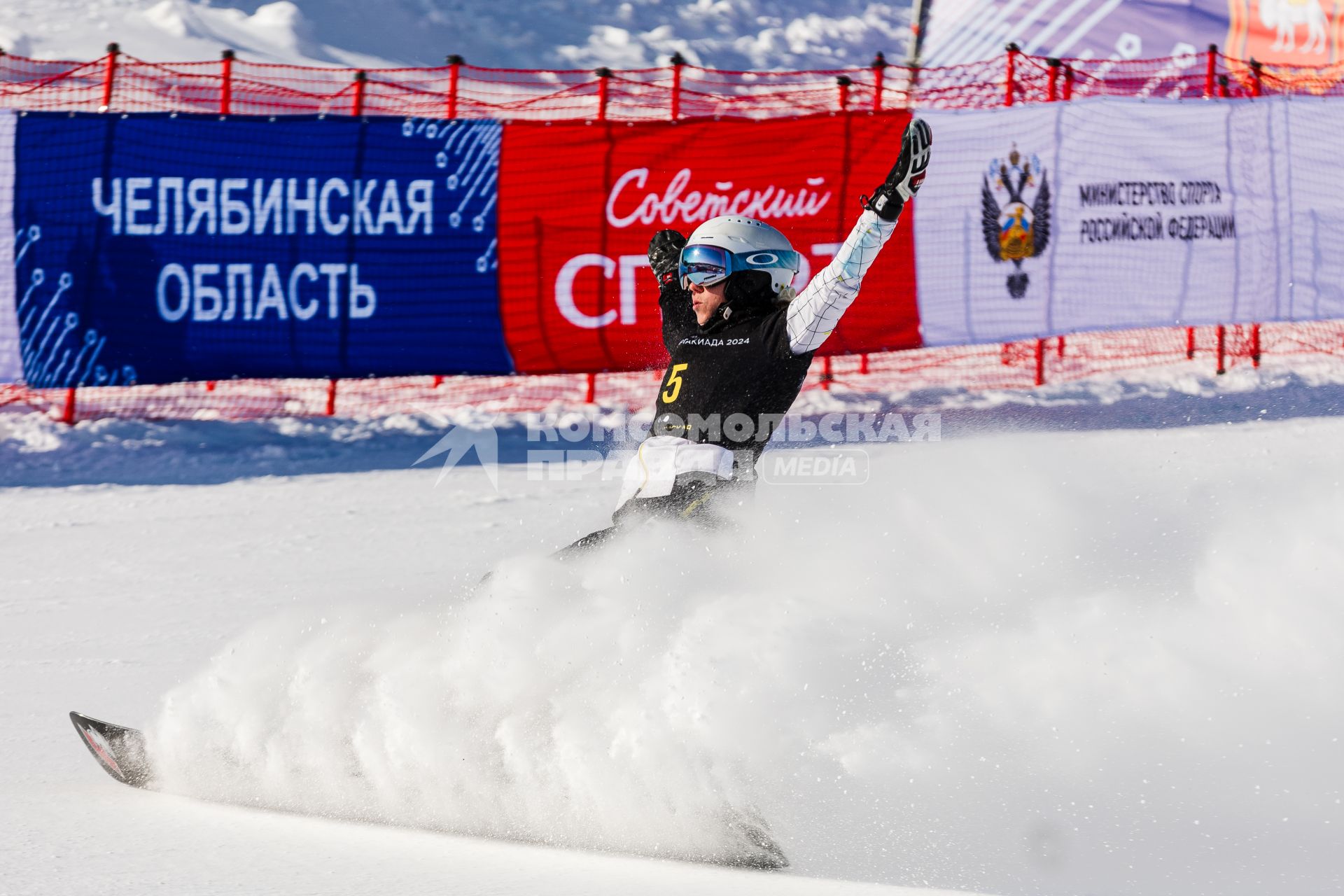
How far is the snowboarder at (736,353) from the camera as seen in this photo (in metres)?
4.39

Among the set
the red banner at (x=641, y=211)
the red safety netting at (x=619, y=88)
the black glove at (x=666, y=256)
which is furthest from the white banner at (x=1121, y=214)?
the black glove at (x=666, y=256)

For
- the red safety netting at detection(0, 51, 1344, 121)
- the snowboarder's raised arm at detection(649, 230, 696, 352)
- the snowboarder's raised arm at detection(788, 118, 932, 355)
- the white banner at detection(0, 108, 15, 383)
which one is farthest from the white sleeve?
the white banner at detection(0, 108, 15, 383)

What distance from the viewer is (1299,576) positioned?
448cm

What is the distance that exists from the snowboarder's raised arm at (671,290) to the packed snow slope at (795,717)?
0.83 m

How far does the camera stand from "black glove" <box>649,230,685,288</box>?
561cm

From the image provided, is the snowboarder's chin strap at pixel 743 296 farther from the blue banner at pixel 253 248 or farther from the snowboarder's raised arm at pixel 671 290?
the blue banner at pixel 253 248

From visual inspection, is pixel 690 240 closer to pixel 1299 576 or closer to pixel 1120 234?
pixel 1299 576

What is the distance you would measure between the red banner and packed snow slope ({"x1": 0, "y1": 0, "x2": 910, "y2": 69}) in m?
11.4

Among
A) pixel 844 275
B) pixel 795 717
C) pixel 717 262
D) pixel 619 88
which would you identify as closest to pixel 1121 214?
pixel 717 262

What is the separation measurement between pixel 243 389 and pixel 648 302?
3406 millimetres

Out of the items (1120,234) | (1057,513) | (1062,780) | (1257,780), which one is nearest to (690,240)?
(1057,513)

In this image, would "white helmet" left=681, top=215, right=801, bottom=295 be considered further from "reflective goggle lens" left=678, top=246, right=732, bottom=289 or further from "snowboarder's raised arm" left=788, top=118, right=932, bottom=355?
"snowboarder's raised arm" left=788, top=118, right=932, bottom=355

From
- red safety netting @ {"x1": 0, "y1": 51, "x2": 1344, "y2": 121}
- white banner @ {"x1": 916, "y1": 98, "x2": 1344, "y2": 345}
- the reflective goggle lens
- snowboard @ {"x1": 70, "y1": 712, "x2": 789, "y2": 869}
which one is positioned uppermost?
red safety netting @ {"x1": 0, "y1": 51, "x2": 1344, "y2": 121}

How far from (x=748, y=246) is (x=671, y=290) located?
2.60ft
